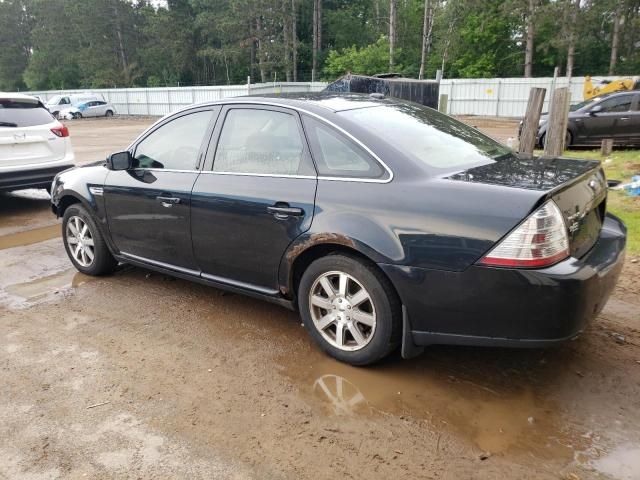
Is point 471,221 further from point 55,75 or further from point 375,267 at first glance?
point 55,75

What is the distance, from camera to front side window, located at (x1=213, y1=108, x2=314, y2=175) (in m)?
3.52

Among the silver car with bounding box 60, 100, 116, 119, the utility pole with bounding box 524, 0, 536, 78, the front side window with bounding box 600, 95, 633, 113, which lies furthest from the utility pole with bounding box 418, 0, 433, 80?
the front side window with bounding box 600, 95, 633, 113

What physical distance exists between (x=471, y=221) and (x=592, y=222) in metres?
0.90

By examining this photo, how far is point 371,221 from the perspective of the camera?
9.92 feet

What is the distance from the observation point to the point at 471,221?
2719mm

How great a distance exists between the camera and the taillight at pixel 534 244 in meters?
2.60

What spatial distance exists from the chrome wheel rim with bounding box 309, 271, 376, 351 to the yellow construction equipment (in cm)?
2591

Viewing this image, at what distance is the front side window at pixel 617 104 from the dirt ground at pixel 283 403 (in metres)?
10.4

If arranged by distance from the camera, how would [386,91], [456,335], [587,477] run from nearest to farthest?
[587,477] → [456,335] → [386,91]

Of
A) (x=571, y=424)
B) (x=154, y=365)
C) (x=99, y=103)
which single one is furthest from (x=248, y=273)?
(x=99, y=103)

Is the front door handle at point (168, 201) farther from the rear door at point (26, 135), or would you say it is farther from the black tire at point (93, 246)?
the rear door at point (26, 135)

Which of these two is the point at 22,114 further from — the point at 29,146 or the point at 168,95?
the point at 168,95

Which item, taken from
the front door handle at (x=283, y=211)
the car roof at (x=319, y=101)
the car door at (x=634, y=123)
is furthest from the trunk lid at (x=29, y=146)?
the car door at (x=634, y=123)

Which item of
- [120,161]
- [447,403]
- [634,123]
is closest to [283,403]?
[447,403]
